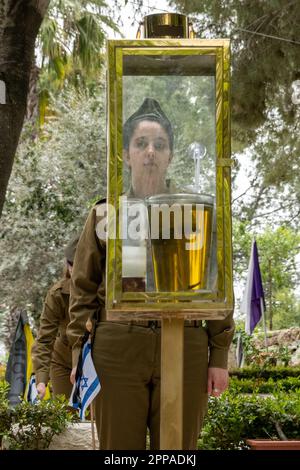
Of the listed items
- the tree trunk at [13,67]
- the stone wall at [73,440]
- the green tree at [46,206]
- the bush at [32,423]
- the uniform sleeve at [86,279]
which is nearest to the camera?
the uniform sleeve at [86,279]

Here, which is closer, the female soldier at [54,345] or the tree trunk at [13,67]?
the tree trunk at [13,67]

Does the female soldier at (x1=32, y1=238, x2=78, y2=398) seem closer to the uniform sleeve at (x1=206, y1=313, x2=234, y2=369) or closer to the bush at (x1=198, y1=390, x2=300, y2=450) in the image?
the bush at (x1=198, y1=390, x2=300, y2=450)

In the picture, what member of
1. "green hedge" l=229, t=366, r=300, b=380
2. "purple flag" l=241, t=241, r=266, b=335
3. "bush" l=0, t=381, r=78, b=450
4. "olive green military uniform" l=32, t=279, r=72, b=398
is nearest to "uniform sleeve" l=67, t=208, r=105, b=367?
"bush" l=0, t=381, r=78, b=450

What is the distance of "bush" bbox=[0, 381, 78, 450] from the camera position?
5.71m

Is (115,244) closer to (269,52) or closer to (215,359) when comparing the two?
(215,359)

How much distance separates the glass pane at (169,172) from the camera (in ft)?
9.02

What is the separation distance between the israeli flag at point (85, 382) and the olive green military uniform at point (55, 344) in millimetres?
3030

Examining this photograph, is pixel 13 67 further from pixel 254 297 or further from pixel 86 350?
pixel 254 297

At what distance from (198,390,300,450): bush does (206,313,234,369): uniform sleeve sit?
199 cm

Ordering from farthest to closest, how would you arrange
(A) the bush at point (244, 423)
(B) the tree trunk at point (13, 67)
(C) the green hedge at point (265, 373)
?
(C) the green hedge at point (265, 373) < (B) the tree trunk at point (13, 67) < (A) the bush at point (244, 423)

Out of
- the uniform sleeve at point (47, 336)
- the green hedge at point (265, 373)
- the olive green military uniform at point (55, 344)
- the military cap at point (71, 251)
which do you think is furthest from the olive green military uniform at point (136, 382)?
the green hedge at point (265, 373)

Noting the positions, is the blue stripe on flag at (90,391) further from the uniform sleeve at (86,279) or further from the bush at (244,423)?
the bush at (244,423)

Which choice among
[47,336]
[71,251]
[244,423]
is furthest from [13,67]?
[244,423]

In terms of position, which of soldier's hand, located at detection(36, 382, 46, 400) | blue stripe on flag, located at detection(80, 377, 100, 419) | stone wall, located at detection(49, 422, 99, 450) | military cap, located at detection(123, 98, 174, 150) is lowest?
stone wall, located at detection(49, 422, 99, 450)
